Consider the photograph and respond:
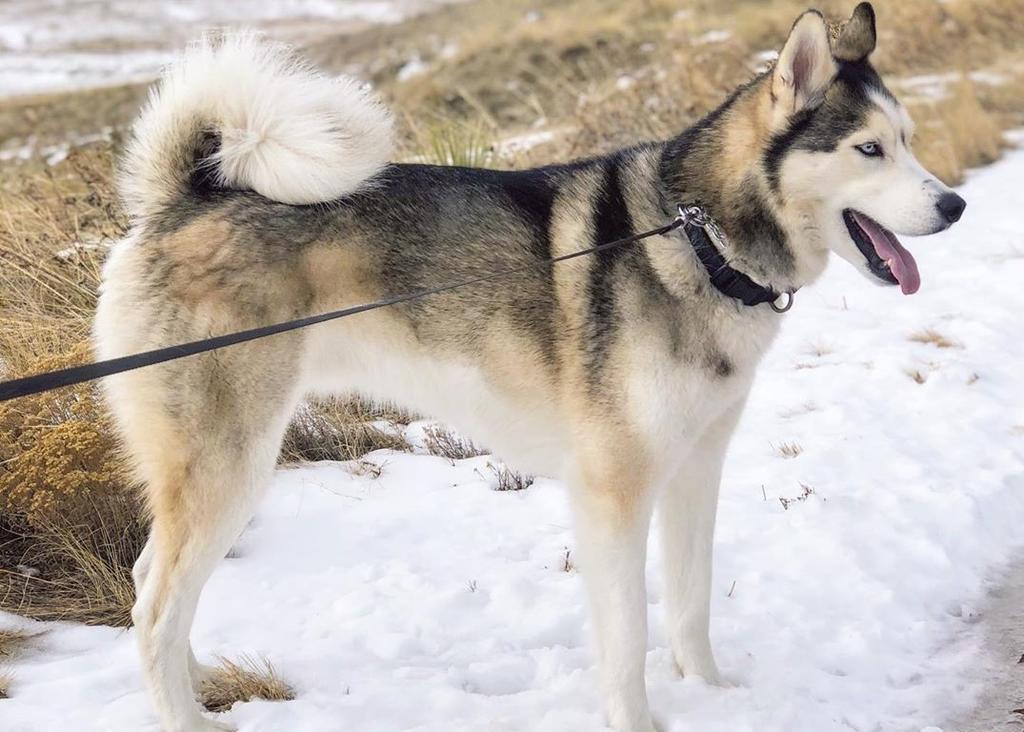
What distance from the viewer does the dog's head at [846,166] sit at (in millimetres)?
2512

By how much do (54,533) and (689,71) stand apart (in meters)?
7.66

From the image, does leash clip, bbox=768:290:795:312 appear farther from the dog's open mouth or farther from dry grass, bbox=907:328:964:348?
dry grass, bbox=907:328:964:348

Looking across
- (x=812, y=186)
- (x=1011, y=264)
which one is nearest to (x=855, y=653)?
(x=812, y=186)

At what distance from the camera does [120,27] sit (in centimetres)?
3272

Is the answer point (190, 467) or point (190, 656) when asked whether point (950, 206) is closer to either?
point (190, 467)

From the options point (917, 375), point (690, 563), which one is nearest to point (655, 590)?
point (690, 563)

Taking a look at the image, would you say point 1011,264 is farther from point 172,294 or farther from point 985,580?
point 172,294

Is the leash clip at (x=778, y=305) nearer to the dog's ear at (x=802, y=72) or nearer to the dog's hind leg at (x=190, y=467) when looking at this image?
the dog's ear at (x=802, y=72)

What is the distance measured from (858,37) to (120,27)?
34.4 metres

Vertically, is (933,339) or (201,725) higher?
(201,725)

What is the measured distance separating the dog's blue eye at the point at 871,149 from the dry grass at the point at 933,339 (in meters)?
2.93

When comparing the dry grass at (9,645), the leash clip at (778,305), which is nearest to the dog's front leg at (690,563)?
the leash clip at (778,305)

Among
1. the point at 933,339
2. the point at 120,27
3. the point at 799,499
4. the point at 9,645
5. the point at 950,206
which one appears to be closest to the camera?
the point at 950,206

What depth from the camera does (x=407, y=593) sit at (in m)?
3.35
